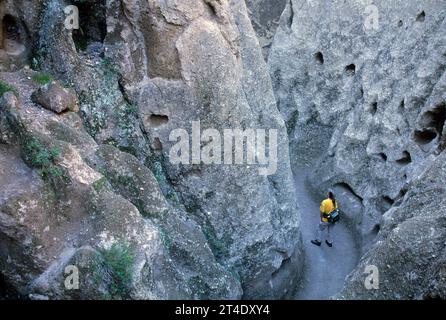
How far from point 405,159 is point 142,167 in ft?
23.3

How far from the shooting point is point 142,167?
8.12 metres

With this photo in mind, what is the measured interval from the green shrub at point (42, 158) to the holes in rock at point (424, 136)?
8311 mm

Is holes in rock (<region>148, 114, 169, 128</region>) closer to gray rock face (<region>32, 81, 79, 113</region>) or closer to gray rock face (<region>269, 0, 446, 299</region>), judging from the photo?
gray rock face (<region>32, 81, 79, 113</region>)

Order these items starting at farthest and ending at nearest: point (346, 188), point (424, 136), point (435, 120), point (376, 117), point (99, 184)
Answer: point (346, 188), point (376, 117), point (424, 136), point (435, 120), point (99, 184)

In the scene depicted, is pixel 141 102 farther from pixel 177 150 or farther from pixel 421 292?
pixel 421 292

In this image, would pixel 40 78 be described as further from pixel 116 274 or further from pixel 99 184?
pixel 116 274

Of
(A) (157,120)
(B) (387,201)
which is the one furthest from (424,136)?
(A) (157,120)

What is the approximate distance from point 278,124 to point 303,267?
3770 millimetres

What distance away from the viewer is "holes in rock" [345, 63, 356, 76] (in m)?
15.3

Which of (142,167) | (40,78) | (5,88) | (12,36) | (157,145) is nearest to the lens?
(5,88)

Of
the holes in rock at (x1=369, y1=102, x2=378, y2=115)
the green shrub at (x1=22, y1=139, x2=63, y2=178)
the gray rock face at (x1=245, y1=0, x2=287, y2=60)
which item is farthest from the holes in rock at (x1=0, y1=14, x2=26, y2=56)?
the gray rock face at (x1=245, y1=0, x2=287, y2=60)

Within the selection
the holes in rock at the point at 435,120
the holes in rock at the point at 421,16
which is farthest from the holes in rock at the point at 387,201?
the holes in rock at the point at 421,16

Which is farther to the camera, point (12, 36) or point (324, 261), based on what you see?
point (324, 261)

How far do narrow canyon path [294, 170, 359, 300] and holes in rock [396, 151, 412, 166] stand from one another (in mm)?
2570
